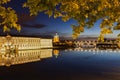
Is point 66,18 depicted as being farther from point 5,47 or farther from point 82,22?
point 5,47

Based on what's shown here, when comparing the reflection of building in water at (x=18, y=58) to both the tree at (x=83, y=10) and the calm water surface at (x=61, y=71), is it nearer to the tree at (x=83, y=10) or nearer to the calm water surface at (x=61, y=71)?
the calm water surface at (x=61, y=71)

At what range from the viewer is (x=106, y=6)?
16.5 metres

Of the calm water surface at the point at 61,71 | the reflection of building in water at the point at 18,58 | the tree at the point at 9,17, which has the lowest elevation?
the calm water surface at the point at 61,71

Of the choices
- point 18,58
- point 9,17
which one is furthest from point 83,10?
point 18,58

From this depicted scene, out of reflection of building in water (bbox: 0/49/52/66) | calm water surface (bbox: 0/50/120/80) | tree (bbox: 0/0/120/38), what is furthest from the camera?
reflection of building in water (bbox: 0/49/52/66)

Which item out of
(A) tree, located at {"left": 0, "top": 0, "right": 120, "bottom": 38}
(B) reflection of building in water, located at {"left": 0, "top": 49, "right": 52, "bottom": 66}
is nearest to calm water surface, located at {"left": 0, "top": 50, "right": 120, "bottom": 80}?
(B) reflection of building in water, located at {"left": 0, "top": 49, "right": 52, "bottom": 66}

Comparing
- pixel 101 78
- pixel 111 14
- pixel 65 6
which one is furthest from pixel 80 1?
pixel 101 78

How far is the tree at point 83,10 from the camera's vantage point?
52.9 ft

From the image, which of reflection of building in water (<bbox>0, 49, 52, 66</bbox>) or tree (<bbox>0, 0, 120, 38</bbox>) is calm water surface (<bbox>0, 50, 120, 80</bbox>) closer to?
reflection of building in water (<bbox>0, 49, 52, 66</bbox>)

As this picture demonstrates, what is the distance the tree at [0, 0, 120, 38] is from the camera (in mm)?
16125

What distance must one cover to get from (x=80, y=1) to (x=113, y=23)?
283cm

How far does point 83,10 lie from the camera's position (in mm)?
17016

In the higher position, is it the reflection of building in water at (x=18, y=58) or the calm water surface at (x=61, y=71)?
the reflection of building in water at (x=18, y=58)

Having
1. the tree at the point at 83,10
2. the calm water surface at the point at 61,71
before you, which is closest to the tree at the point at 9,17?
the tree at the point at 83,10
